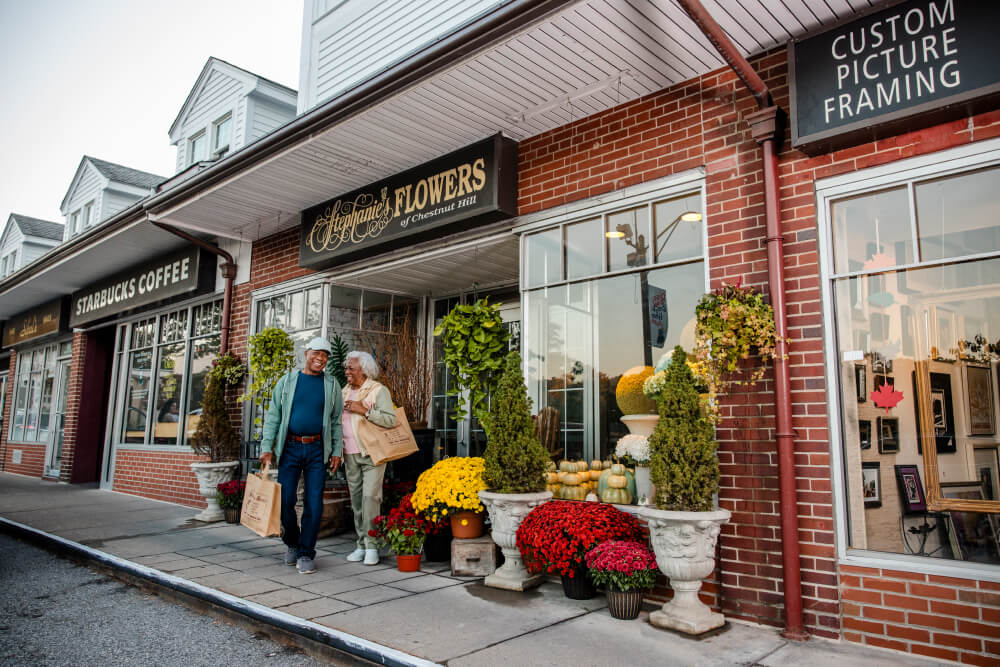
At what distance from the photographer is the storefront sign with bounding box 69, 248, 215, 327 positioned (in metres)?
9.63

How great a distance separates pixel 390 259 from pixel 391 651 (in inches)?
183

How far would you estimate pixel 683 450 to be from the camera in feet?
12.7

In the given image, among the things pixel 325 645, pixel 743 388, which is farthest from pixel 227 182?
pixel 743 388

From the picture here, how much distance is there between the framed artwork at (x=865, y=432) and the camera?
3875 millimetres

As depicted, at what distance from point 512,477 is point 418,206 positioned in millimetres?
3018

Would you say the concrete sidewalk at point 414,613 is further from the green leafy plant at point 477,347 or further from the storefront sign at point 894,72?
the storefront sign at point 894,72

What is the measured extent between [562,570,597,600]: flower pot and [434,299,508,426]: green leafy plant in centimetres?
169

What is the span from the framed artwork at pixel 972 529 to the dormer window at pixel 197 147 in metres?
12.6

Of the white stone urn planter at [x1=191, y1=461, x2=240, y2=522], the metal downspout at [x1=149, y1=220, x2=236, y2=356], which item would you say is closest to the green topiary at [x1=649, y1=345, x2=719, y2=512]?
the white stone urn planter at [x1=191, y1=461, x2=240, y2=522]

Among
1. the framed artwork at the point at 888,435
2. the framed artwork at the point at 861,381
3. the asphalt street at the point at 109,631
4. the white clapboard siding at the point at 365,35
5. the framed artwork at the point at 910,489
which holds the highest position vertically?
the white clapboard siding at the point at 365,35

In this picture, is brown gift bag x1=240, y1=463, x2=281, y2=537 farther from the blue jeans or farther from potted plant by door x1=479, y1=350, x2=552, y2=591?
potted plant by door x1=479, y1=350, x2=552, y2=591

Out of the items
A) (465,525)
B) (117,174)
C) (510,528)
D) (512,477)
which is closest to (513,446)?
(512,477)

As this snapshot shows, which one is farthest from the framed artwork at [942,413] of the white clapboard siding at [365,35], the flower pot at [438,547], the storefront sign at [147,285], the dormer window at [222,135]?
the dormer window at [222,135]

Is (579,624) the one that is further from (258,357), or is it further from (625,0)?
(258,357)
